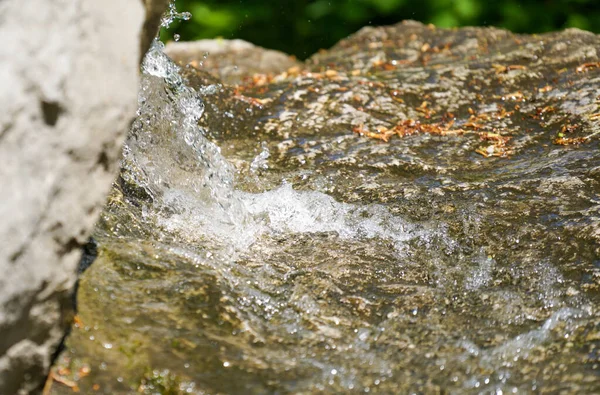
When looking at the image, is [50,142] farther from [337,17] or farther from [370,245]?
[337,17]

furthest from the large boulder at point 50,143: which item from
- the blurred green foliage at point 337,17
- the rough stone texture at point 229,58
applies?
the blurred green foliage at point 337,17

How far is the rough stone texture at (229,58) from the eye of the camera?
5723mm

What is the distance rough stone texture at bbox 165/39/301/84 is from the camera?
5.72 meters

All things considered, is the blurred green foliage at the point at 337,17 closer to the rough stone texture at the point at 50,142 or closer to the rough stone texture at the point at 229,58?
the rough stone texture at the point at 229,58

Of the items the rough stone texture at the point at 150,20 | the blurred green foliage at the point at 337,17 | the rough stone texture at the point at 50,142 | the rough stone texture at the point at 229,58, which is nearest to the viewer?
the rough stone texture at the point at 50,142

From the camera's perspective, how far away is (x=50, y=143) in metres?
1.58

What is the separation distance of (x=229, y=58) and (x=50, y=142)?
15.0 feet

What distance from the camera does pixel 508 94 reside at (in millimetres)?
4180

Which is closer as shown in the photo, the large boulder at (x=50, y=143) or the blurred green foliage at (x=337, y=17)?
the large boulder at (x=50, y=143)

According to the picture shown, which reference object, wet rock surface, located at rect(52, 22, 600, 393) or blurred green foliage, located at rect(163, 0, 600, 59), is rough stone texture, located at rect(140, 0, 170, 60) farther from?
blurred green foliage, located at rect(163, 0, 600, 59)

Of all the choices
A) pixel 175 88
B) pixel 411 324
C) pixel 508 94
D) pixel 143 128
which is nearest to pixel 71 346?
pixel 411 324

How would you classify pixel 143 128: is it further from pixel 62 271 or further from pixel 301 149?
pixel 62 271

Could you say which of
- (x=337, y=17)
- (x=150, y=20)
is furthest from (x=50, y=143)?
(x=337, y=17)

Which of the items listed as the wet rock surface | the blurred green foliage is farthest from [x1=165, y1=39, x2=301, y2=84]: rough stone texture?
the wet rock surface
